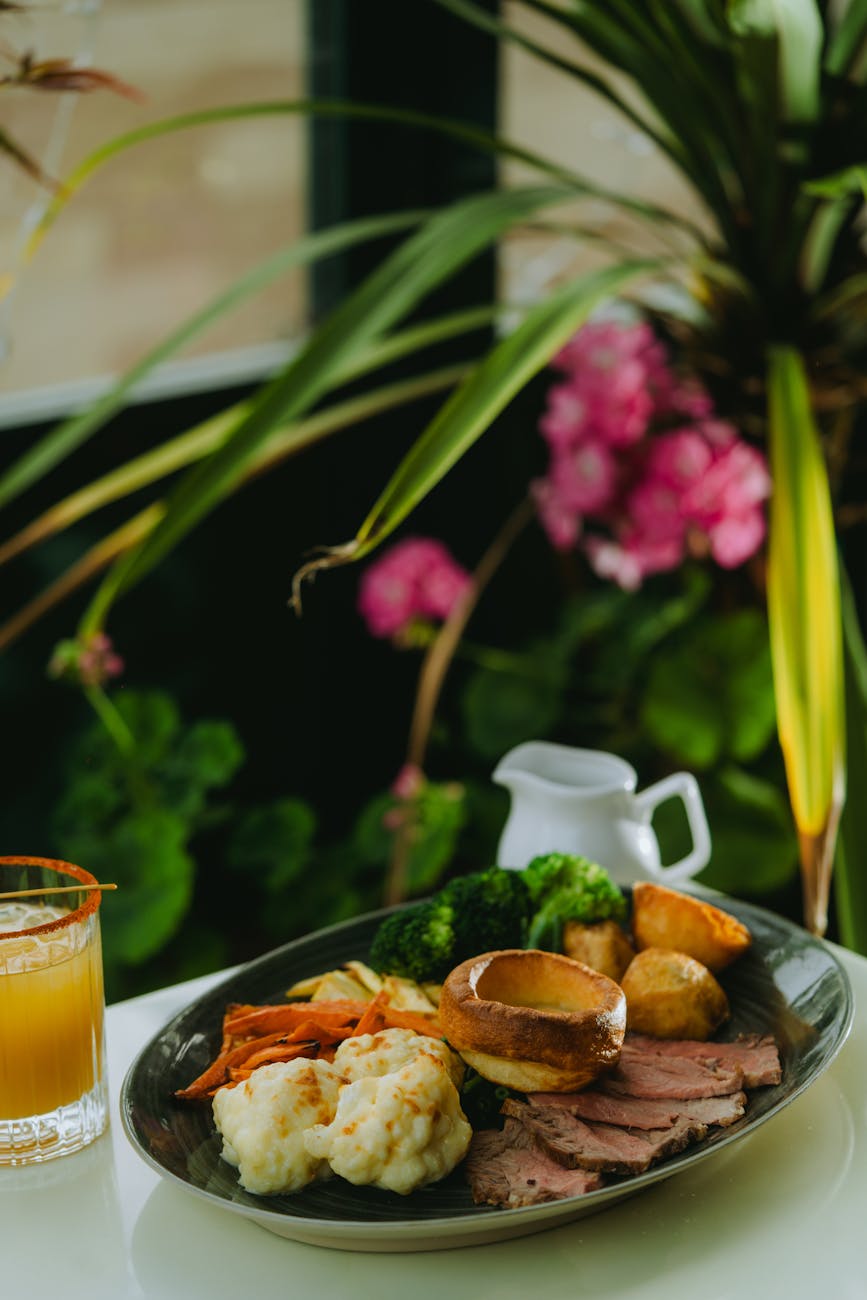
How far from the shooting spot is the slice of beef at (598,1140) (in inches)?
34.2

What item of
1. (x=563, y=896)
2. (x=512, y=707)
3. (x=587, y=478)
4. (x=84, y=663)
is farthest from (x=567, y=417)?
(x=563, y=896)

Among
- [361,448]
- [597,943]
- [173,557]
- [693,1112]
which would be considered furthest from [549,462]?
[693,1112]

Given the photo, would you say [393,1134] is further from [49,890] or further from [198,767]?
[198,767]

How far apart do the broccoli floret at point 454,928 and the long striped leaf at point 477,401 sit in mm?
252

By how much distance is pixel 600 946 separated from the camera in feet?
3.59

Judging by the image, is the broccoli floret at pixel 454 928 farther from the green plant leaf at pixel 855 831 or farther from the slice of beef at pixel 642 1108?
the green plant leaf at pixel 855 831

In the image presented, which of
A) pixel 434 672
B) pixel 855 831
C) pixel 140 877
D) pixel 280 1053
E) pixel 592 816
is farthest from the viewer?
pixel 140 877

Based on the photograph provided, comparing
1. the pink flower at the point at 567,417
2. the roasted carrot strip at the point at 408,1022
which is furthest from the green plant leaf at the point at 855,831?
the pink flower at the point at 567,417

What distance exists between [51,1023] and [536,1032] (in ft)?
0.98

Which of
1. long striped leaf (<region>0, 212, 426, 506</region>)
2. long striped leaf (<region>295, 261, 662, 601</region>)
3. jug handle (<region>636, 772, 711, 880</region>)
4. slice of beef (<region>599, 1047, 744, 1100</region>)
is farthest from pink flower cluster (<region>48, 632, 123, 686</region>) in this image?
slice of beef (<region>599, 1047, 744, 1100</region>)

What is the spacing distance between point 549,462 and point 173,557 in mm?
725

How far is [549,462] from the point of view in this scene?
275 cm

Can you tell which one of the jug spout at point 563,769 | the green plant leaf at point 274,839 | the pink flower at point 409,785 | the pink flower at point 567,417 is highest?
the pink flower at point 567,417

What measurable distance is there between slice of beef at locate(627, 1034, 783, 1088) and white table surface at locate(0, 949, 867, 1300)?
46 mm
